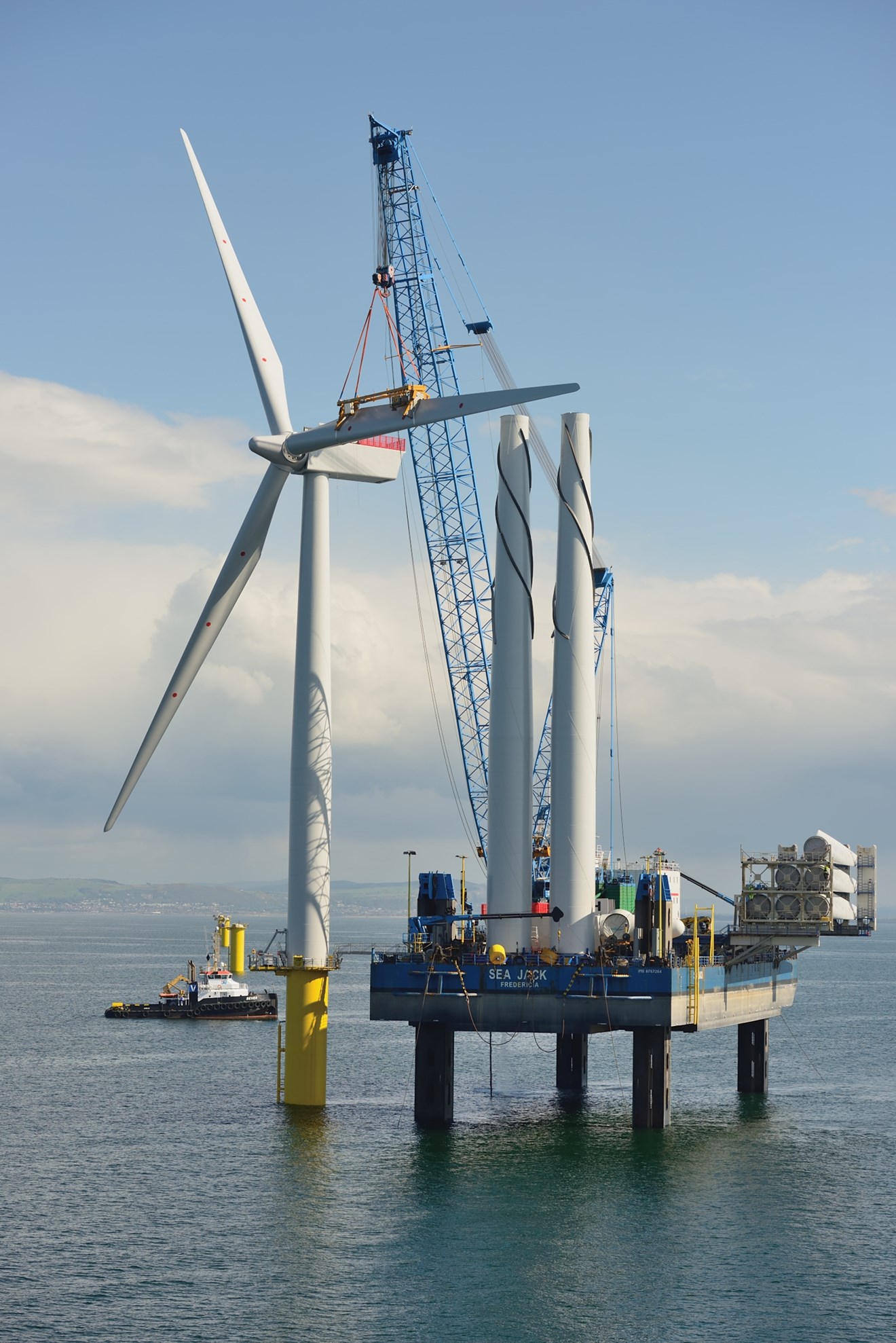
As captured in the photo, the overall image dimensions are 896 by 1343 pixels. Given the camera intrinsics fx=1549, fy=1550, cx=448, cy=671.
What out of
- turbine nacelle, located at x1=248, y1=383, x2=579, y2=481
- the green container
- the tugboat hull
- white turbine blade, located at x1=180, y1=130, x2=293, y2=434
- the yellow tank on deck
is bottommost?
the tugboat hull

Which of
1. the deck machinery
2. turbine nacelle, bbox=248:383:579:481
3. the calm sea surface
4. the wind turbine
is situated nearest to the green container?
the deck machinery

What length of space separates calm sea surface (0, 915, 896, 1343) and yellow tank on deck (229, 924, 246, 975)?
57.4 meters

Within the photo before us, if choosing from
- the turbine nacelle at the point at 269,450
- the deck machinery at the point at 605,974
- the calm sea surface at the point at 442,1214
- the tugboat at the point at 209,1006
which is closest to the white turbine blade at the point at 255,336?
the turbine nacelle at the point at 269,450

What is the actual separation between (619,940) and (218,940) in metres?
89.4

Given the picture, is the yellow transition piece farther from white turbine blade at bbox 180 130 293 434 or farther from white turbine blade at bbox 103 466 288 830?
white turbine blade at bbox 180 130 293 434

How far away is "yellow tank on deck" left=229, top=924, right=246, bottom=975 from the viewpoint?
546 ft

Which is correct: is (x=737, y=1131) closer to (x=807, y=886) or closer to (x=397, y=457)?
(x=807, y=886)

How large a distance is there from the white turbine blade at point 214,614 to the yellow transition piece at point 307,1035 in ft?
45.9

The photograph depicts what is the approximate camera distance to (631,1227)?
6362 centimetres

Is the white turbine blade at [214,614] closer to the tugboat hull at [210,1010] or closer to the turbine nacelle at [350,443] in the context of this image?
the turbine nacelle at [350,443]

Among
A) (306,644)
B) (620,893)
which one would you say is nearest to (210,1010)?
(620,893)

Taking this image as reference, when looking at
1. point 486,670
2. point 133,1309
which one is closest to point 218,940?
point 486,670

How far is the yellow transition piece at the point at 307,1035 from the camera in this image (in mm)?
85438

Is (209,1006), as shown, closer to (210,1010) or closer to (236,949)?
(210,1010)
